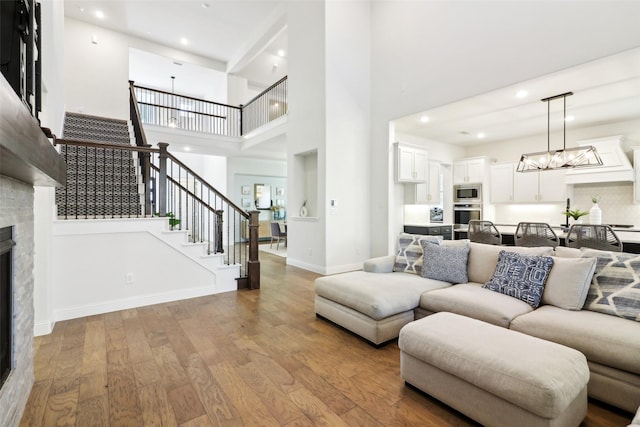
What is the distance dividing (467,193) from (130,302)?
24.7 feet

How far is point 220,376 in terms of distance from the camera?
2.17 metres

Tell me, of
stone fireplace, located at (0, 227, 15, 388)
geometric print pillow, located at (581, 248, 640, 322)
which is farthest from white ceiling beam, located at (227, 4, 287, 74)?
geometric print pillow, located at (581, 248, 640, 322)

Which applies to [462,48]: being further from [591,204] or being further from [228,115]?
[228,115]

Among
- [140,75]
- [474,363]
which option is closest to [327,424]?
[474,363]

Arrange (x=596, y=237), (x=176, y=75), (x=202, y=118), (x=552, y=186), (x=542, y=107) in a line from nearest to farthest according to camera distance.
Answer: (x=596, y=237) → (x=542, y=107) → (x=552, y=186) → (x=202, y=118) → (x=176, y=75)

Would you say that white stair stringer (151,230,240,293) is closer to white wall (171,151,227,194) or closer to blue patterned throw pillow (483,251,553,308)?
blue patterned throw pillow (483,251,553,308)

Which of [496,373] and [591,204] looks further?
[591,204]

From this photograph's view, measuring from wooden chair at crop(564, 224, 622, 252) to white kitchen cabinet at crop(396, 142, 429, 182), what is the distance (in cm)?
282

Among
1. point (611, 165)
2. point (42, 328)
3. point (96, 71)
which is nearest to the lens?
point (42, 328)

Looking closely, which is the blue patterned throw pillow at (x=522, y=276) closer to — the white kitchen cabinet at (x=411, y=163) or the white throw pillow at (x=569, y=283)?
the white throw pillow at (x=569, y=283)

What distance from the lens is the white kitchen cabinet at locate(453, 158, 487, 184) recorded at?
24.6ft

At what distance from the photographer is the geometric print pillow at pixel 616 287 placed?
205cm

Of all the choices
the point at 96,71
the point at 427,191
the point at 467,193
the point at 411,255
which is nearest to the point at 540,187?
the point at 467,193

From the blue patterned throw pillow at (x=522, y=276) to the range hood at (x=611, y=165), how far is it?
4.72 m
